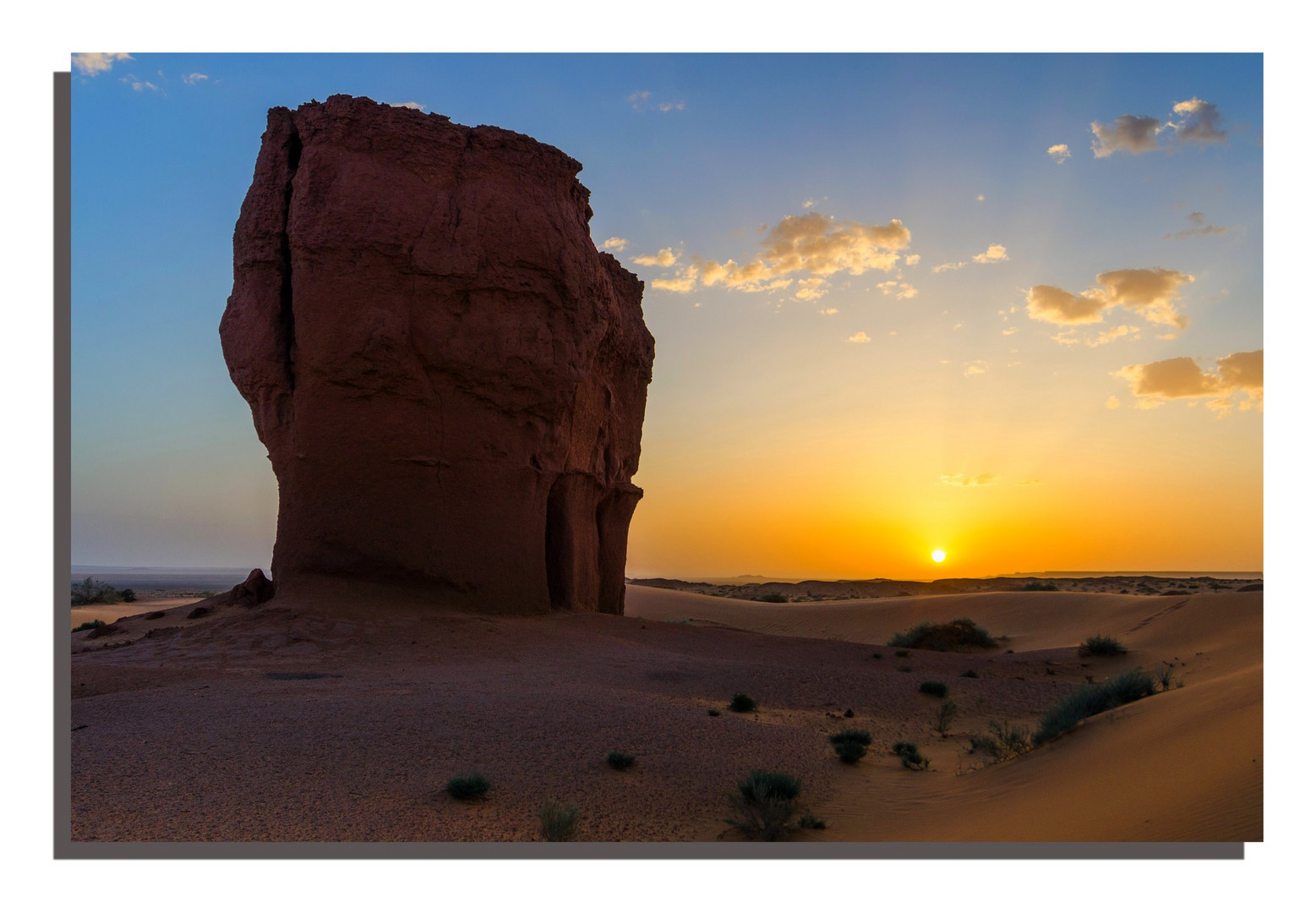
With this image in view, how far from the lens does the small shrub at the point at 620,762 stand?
6.94 m

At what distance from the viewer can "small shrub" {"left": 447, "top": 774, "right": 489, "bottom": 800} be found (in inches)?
237

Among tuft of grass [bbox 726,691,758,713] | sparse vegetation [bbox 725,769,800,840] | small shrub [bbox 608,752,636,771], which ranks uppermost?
small shrub [bbox 608,752,636,771]

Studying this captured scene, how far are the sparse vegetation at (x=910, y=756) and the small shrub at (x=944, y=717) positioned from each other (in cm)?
157

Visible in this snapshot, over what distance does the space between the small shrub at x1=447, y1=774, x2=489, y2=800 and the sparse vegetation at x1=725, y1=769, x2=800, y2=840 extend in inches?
74.7

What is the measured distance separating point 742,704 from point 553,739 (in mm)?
3668

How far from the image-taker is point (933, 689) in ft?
40.9

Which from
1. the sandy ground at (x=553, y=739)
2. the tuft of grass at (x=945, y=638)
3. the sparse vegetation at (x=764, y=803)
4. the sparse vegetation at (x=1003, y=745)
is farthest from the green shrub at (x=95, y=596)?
the sparse vegetation at (x=1003, y=745)

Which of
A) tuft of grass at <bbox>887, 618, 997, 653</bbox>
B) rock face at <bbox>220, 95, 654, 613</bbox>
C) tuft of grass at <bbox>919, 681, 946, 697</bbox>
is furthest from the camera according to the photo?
tuft of grass at <bbox>887, 618, 997, 653</bbox>

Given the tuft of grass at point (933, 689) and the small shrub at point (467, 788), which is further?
the tuft of grass at point (933, 689)

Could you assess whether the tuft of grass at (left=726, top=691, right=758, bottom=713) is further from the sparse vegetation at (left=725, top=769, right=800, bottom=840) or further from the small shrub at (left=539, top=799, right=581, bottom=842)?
the small shrub at (left=539, top=799, right=581, bottom=842)

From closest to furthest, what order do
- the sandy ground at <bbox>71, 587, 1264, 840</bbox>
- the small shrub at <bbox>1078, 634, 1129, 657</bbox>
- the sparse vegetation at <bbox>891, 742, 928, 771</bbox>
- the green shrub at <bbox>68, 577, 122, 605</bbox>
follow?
the sandy ground at <bbox>71, 587, 1264, 840</bbox> < the sparse vegetation at <bbox>891, 742, 928, 771</bbox> < the small shrub at <bbox>1078, 634, 1129, 657</bbox> < the green shrub at <bbox>68, 577, 122, 605</bbox>

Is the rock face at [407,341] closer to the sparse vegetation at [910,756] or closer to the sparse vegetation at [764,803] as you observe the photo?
the sparse vegetation at [910,756]

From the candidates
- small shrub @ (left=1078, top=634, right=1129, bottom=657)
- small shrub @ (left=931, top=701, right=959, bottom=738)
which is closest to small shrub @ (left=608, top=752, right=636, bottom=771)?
small shrub @ (left=931, top=701, right=959, bottom=738)

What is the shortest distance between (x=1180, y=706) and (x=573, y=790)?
5818mm
